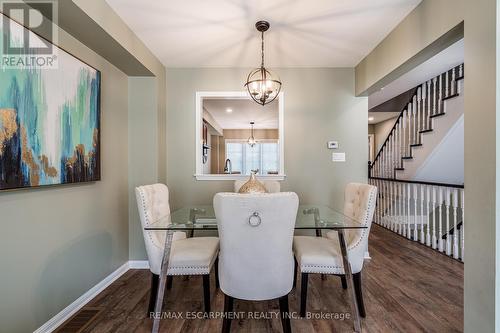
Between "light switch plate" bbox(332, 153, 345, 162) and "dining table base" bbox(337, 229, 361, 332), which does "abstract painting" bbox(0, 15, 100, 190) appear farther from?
"light switch plate" bbox(332, 153, 345, 162)

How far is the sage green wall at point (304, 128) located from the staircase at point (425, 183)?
1.18 m

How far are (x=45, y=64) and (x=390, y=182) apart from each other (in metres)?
4.94

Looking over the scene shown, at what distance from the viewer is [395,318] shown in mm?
1854

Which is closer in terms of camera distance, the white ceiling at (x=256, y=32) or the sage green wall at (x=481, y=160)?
the sage green wall at (x=481, y=160)

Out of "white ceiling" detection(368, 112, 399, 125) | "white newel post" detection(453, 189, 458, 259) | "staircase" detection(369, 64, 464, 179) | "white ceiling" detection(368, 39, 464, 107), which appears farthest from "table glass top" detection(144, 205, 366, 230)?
"white ceiling" detection(368, 112, 399, 125)

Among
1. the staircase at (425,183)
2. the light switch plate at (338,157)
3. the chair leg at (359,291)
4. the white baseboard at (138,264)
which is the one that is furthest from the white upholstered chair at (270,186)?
the staircase at (425,183)

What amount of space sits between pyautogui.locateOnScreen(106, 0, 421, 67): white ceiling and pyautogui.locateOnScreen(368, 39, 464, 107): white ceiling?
3.46ft

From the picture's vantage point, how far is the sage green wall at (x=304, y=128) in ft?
10.4

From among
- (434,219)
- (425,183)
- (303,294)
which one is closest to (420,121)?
(425,183)

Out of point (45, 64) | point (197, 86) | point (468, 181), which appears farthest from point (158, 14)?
point (468, 181)

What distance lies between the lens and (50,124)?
5.51ft

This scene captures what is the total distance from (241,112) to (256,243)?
545cm

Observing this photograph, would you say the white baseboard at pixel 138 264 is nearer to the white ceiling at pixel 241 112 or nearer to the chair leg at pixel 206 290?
the chair leg at pixel 206 290

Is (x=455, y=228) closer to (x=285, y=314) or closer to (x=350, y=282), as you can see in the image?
(x=350, y=282)
